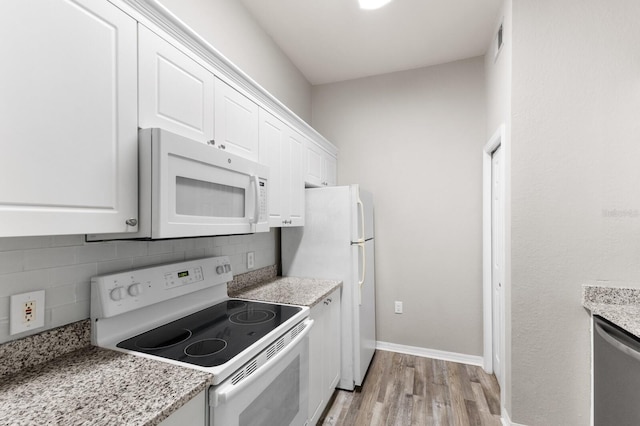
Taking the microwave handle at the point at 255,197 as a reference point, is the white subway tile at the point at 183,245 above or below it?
below

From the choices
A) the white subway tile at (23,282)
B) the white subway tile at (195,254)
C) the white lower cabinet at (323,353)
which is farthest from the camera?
the white lower cabinet at (323,353)

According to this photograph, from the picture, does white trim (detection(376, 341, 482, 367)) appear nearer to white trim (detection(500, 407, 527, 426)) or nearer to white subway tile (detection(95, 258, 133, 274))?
white trim (detection(500, 407, 527, 426))

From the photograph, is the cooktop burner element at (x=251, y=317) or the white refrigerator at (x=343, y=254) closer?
the cooktop burner element at (x=251, y=317)

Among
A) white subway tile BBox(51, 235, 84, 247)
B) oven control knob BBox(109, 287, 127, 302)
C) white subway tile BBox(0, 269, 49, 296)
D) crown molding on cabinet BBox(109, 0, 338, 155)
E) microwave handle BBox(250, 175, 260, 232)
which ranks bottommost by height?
oven control knob BBox(109, 287, 127, 302)

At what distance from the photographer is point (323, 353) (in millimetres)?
2084

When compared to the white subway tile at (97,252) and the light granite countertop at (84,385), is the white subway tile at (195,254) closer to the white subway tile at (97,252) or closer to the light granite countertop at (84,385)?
the white subway tile at (97,252)

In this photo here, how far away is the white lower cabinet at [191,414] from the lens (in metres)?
0.89

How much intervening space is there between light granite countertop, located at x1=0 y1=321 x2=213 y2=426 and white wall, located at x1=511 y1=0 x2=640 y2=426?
193 cm

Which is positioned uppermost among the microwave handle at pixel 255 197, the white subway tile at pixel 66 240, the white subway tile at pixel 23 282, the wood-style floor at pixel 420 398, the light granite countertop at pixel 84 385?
the microwave handle at pixel 255 197

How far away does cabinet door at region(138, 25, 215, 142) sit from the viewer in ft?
3.82

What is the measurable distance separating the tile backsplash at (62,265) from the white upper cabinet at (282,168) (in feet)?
2.46

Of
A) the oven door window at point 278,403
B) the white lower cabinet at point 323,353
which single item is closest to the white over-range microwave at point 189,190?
the oven door window at point 278,403

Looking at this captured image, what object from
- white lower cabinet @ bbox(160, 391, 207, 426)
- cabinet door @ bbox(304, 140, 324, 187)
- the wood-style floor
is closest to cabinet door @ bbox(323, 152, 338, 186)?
cabinet door @ bbox(304, 140, 324, 187)

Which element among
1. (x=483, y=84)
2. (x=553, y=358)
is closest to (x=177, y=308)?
(x=553, y=358)
